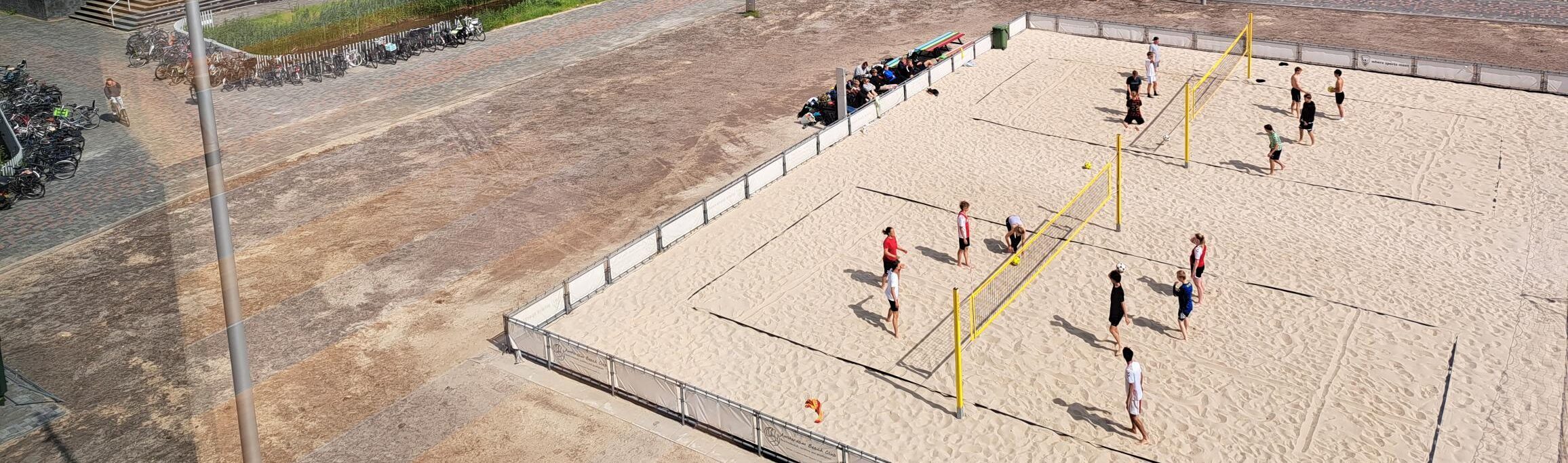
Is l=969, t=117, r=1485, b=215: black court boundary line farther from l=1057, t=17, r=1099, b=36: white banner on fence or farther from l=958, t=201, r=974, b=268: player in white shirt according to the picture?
l=1057, t=17, r=1099, b=36: white banner on fence

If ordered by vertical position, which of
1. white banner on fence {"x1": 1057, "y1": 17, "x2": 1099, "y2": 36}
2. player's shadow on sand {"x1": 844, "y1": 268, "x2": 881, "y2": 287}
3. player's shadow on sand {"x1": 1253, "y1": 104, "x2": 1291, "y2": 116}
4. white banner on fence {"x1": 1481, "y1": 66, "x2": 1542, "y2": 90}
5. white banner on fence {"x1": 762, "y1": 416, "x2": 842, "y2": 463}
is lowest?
white banner on fence {"x1": 762, "y1": 416, "x2": 842, "y2": 463}

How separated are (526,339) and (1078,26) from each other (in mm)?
24593

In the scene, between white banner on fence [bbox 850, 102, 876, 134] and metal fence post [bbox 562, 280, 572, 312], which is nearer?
metal fence post [bbox 562, 280, 572, 312]

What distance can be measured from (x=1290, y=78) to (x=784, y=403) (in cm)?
2146

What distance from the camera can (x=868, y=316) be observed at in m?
22.7

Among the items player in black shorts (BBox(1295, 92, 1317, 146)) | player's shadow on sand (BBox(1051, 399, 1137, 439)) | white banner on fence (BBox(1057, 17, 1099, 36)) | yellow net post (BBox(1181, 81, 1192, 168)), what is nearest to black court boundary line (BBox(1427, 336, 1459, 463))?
player's shadow on sand (BBox(1051, 399, 1137, 439))

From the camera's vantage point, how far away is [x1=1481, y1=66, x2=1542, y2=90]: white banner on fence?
33219 millimetres

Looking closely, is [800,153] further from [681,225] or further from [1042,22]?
[1042,22]

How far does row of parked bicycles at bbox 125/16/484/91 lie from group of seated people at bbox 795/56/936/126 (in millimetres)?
13476

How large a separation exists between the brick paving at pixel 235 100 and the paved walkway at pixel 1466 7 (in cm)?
2078

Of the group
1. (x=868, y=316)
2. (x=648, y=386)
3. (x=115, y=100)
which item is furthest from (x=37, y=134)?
(x=868, y=316)

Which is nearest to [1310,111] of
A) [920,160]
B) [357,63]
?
[920,160]

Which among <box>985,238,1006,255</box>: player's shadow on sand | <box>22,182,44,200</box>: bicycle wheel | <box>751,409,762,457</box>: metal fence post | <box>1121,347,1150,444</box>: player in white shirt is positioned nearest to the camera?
<box>751,409,762,457</box>: metal fence post

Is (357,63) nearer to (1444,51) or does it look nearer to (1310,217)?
(1310,217)
